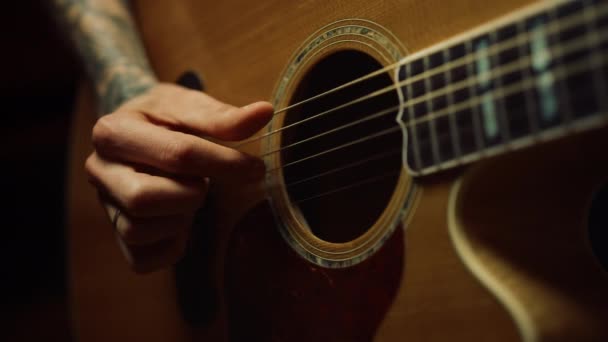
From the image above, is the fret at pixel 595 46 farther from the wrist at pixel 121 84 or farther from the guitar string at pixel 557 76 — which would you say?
the wrist at pixel 121 84

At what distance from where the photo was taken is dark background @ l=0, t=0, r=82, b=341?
Answer: 147 cm

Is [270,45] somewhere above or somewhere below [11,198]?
below

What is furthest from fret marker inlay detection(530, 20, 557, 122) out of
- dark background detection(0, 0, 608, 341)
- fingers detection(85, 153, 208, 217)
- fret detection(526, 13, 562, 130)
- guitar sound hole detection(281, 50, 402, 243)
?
dark background detection(0, 0, 608, 341)

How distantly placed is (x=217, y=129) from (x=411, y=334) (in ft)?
1.02

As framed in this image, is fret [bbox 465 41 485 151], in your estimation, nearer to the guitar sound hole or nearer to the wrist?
the guitar sound hole

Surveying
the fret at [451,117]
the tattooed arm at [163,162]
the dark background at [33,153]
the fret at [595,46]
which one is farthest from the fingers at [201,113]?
the dark background at [33,153]

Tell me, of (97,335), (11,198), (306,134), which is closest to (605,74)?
(306,134)

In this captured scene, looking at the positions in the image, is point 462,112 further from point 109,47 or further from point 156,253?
point 109,47

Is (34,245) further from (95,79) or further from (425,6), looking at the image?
(425,6)

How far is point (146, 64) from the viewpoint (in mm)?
880

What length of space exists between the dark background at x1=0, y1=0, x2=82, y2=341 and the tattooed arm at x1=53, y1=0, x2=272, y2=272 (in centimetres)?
93

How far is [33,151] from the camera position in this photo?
1.54 metres

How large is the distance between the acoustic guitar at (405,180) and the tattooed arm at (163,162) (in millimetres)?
61

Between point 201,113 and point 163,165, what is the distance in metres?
0.09
